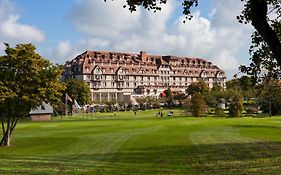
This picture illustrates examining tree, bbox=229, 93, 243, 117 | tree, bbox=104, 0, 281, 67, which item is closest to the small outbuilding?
tree, bbox=229, 93, 243, 117

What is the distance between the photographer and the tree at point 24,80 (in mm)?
39250

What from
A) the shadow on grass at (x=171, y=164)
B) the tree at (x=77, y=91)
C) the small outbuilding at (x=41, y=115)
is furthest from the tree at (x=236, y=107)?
the shadow on grass at (x=171, y=164)

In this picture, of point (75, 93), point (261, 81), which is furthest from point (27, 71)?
point (75, 93)

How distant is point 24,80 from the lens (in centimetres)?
3978

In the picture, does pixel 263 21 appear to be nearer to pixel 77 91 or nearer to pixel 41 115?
pixel 41 115

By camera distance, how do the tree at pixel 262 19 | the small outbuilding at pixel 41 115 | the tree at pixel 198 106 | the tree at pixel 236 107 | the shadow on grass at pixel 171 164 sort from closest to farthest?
the tree at pixel 262 19 → the shadow on grass at pixel 171 164 → the tree at pixel 236 107 → the tree at pixel 198 106 → the small outbuilding at pixel 41 115

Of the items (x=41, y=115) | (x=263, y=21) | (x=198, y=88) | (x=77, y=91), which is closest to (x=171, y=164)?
(x=263, y=21)

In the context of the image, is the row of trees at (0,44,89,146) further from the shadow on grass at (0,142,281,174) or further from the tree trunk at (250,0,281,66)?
the tree trunk at (250,0,281,66)

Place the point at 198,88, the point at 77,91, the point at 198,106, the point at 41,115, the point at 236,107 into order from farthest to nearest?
the point at 198,88 < the point at 77,91 < the point at 41,115 < the point at 198,106 < the point at 236,107

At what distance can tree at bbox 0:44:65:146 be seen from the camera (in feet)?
129

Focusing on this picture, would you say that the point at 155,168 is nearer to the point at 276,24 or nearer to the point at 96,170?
the point at 96,170

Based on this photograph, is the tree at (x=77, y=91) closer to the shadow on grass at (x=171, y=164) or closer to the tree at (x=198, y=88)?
the tree at (x=198, y=88)

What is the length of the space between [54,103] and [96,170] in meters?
23.9

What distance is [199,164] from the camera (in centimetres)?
2106
